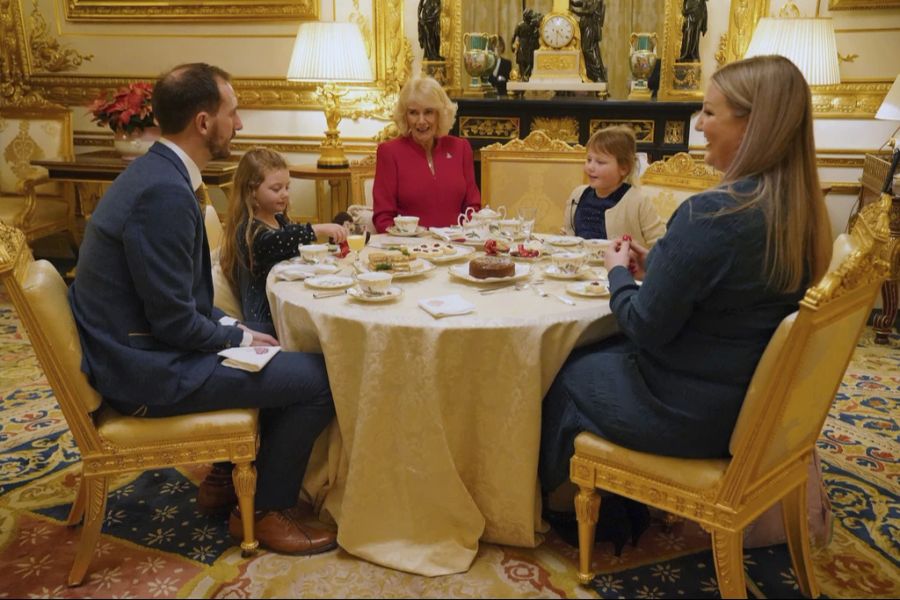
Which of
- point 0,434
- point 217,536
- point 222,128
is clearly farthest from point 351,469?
point 0,434

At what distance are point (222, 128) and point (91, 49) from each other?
14.0 feet

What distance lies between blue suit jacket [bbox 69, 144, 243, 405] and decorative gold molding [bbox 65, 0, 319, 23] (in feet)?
11.9

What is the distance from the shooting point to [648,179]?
12.3 ft

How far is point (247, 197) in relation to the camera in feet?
9.06

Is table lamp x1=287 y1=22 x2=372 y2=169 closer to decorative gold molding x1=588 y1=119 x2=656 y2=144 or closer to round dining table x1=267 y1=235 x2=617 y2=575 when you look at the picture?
decorative gold molding x1=588 y1=119 x2=656 y2=144

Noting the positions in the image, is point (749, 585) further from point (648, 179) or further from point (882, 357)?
point (882, 357)

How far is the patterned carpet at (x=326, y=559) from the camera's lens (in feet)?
6.91

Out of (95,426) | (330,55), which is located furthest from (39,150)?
(95,426)

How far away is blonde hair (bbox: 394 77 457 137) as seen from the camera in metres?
3.47

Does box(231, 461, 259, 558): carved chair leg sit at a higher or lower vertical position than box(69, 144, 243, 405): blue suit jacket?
lower

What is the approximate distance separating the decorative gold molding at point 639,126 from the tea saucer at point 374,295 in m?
2.94

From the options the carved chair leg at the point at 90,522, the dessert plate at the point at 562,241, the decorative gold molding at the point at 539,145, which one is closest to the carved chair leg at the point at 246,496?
the carved chair leg at the point at 90,522

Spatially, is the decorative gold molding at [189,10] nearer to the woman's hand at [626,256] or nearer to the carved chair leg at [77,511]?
the woman's hand at [626,256]

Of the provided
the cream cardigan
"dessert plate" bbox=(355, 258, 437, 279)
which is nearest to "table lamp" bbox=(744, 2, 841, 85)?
the cream cardigan
